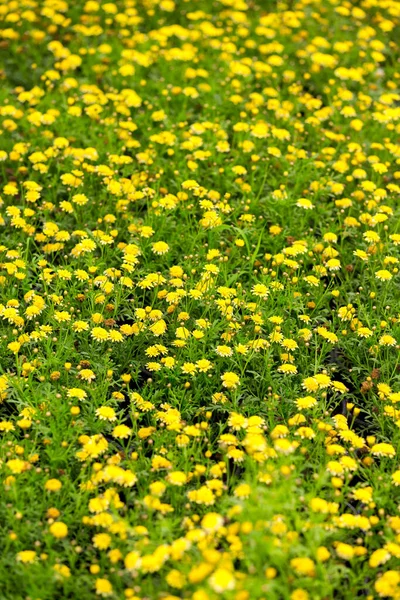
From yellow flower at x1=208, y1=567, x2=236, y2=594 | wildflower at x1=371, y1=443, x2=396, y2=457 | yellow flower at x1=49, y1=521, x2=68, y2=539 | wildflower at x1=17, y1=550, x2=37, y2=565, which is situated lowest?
wildflower at x1=371, y1=443, x2=396, y2=457

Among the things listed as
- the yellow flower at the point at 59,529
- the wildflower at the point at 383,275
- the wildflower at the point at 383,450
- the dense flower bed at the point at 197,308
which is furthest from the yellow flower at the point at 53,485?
the wildflower at the point at 383,275

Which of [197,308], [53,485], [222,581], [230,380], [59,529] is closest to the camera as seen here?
[222,581]

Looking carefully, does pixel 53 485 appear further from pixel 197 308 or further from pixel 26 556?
pixel 197 308

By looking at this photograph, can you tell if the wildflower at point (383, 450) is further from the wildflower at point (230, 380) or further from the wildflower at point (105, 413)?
the wildflower at point (105, 413)

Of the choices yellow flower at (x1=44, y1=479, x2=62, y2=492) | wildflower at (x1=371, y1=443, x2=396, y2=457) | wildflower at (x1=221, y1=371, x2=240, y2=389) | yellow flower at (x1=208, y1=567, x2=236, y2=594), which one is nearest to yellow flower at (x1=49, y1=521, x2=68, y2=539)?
yellow flower at (x1=44, y1=479, x2=62, y2=492)

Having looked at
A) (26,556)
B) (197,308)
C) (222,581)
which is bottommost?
(197,308)

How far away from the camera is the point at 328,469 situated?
3.60 metres

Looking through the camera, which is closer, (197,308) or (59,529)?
(59,529)

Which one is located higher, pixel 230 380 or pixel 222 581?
pixel 222 581

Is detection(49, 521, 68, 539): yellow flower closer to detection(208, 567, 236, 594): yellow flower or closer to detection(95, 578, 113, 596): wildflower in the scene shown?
detection(95, 578, 113, 596): wildflower

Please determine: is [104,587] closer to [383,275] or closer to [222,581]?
[222,581]

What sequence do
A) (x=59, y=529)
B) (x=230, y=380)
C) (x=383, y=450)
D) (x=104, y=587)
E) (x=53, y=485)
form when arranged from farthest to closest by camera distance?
(x=230, y=380) → (x=383, y=450) → (x=53, y=485) → (x=59, y=529) → (x=104, y=587)

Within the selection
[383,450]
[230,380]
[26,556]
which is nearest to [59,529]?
[26,556]

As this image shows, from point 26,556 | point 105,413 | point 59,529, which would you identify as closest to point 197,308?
point 105,413
